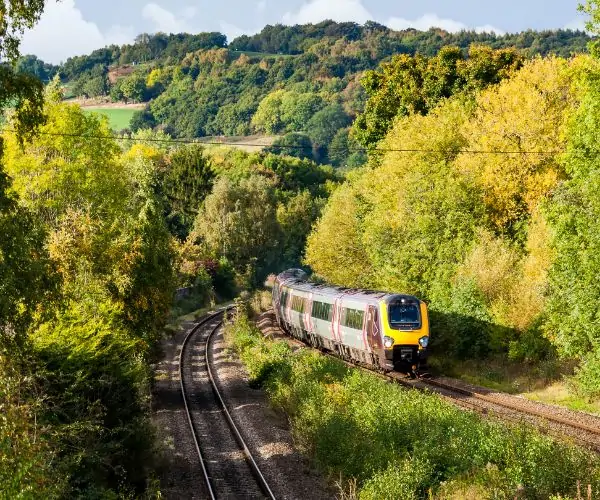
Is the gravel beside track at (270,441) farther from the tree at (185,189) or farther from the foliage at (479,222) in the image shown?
the tree at (185,189)

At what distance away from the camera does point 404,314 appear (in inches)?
1073

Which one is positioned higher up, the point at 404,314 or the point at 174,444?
the point at 404,314

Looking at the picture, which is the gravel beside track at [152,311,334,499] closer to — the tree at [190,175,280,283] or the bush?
the bush

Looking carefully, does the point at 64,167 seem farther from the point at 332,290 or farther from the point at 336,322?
the point at 336,322

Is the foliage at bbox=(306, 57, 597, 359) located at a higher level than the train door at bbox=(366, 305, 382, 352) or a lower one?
higher

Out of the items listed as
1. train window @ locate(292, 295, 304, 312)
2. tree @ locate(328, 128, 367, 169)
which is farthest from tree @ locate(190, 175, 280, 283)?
tree @ locate(328, 128, 367, 169)

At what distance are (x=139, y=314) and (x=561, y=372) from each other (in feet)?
49.9

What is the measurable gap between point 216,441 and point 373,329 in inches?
337

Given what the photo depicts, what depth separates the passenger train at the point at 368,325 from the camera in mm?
26969

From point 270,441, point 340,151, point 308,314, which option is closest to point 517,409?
point 270,441

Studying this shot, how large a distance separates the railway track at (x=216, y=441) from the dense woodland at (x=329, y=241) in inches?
76.9

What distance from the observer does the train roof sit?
28.0 m

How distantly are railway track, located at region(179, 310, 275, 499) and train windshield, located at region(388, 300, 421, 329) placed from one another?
269 inches

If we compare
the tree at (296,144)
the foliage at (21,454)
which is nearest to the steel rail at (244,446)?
the foliage at (21,454)
